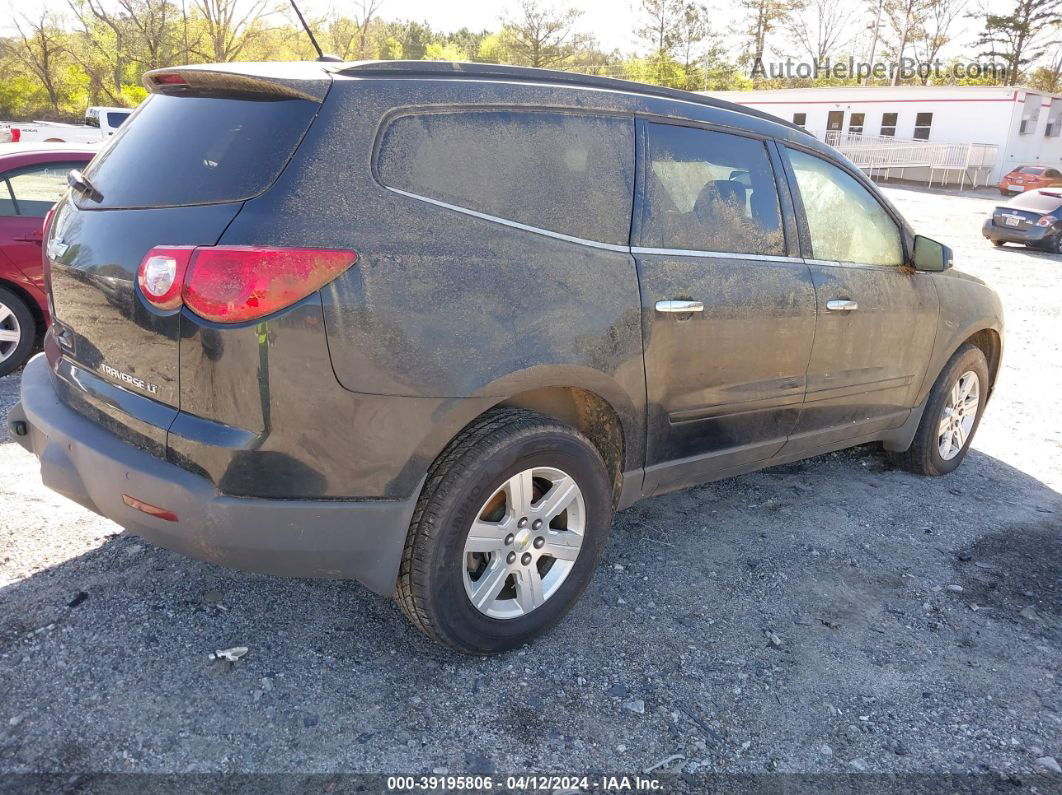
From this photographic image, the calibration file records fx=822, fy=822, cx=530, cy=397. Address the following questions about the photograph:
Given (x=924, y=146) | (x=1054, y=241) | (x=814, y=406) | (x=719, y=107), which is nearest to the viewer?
(x=719, y=107)

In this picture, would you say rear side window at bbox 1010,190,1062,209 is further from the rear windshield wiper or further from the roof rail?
the rear windshield wiper

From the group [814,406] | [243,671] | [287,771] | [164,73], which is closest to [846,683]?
[814,406]

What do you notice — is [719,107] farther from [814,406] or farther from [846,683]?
[846,683]

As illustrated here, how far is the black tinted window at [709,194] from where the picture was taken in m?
3.09

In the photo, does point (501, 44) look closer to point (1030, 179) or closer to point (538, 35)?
point (538, 35)

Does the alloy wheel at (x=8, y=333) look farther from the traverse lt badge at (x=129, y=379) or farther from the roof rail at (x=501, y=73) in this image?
the roof rail at (x=501, y=73)

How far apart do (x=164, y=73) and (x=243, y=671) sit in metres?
Answer: 1.98

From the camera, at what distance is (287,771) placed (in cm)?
229

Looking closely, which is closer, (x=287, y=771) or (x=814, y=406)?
(x=287, y=771)

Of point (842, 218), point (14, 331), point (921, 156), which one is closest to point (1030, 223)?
point (842, 218)

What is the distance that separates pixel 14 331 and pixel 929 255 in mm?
5840

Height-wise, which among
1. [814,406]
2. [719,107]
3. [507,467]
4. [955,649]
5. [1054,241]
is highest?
[719,107]

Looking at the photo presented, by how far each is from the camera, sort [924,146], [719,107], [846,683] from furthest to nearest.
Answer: [924,146] → [719,107] → [846,683]

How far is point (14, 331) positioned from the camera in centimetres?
574
